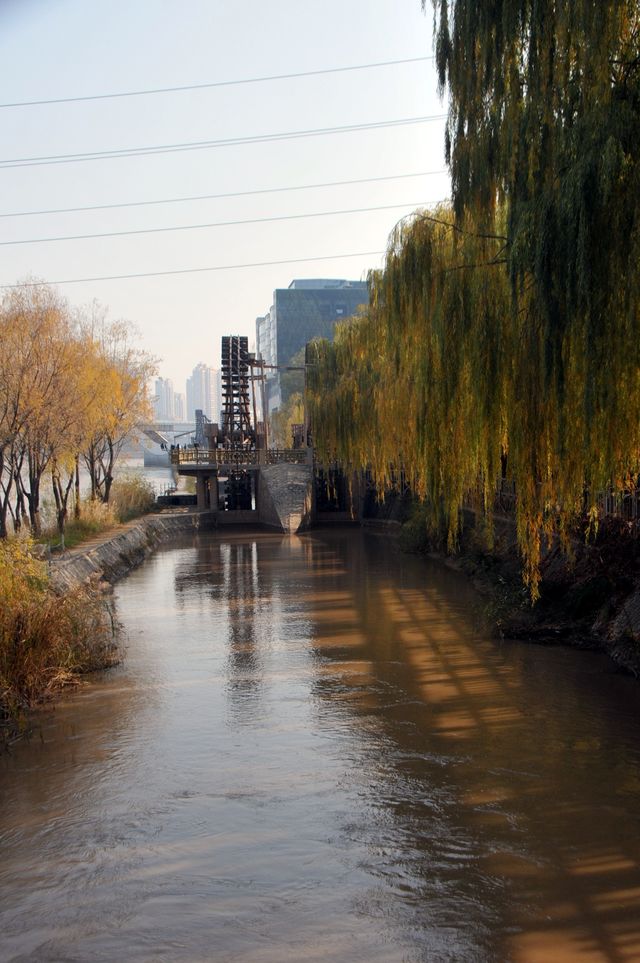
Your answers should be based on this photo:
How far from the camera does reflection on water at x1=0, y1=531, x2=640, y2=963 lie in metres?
5.57

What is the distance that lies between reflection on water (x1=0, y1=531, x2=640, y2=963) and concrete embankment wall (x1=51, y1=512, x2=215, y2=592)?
345cm

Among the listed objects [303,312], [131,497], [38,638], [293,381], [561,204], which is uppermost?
[303,312]

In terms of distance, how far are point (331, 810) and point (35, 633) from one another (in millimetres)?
4422

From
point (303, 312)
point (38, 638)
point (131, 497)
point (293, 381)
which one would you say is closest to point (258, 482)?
point (131, 497)

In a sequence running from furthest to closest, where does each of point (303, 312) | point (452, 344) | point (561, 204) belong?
point (303, 312) < point (452, 344) < point (561, 204)

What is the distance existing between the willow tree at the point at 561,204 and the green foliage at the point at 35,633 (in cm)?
566

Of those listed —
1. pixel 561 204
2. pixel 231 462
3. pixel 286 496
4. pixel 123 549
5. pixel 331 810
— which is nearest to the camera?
pixel 331 810

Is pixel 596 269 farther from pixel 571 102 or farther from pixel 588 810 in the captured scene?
pixel 588 810

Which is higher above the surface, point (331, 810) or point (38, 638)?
point (38, 638)

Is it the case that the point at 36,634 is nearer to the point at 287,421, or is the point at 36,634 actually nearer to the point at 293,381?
the point at 287,421

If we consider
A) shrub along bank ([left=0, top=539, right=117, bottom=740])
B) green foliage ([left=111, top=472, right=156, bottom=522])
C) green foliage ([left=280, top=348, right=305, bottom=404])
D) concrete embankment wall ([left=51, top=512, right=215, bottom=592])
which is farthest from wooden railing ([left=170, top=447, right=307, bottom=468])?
green foliage ([left=280, top=348, right=305, bottom=404])

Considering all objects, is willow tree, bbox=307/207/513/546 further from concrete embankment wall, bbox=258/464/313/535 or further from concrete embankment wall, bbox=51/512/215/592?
concrete embankment wall, bbox=258/464/313/535

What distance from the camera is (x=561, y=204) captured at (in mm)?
7609

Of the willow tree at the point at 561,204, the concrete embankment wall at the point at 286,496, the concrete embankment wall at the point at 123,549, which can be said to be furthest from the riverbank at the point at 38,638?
the concrete embankment wall at the point at 286,496
